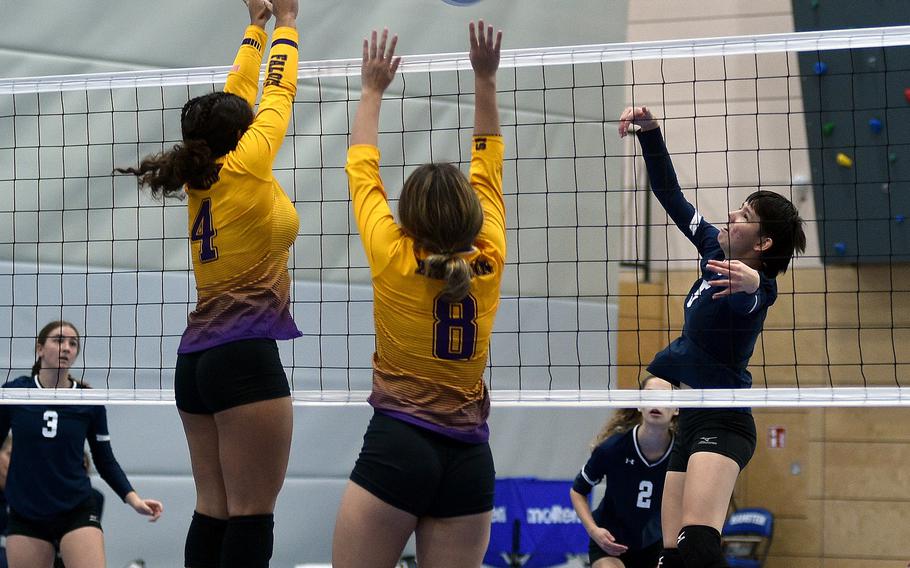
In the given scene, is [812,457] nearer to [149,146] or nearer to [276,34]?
[149,146]

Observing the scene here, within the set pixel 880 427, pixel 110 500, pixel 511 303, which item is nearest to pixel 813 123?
pixel 880 427

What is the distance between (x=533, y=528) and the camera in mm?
8320

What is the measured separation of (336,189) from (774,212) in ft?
14.9

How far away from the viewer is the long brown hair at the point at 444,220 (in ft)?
9.95

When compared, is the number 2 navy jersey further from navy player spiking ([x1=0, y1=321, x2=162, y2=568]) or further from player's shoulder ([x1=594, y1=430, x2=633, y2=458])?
navy player spiking ([x1=0, y1=321, x2=162, y2=568])

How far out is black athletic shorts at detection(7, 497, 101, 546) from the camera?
5840 millimetres

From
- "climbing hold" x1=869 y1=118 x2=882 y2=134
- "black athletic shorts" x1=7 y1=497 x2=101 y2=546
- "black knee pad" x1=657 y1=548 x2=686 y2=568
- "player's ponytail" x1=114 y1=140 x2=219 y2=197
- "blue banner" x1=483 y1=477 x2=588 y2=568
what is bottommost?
"blue banner" x1=483 y1=477 x2=588 y2=568

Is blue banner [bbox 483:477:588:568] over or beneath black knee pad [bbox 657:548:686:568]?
beneath

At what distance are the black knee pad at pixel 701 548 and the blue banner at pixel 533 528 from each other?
410 cm

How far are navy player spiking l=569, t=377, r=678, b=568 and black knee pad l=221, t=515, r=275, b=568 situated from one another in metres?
3.12

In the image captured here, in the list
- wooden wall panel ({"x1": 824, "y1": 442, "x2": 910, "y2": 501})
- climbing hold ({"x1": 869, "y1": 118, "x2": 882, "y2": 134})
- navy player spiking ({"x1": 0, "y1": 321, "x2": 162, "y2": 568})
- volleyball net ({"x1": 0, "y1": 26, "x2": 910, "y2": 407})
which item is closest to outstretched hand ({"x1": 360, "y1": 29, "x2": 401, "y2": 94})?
volleyball net ({"x1": 0, "y1": 26, "x2": 910, "y2": 407})

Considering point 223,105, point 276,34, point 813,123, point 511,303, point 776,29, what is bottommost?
point 511,303

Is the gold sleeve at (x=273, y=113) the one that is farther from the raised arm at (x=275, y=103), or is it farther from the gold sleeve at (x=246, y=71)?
the gold sleeve at (x=246, y=71)

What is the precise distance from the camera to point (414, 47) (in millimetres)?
8500
